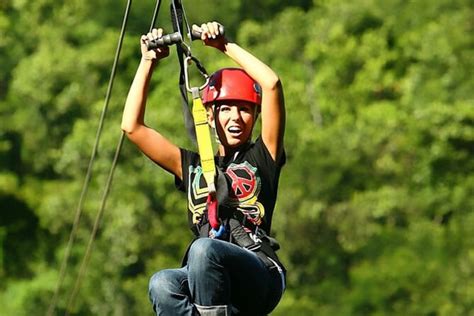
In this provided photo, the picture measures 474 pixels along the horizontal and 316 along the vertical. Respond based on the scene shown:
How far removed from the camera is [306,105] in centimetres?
4178

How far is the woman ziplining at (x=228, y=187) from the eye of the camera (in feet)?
21.4

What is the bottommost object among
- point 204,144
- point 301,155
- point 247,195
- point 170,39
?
point 301,155

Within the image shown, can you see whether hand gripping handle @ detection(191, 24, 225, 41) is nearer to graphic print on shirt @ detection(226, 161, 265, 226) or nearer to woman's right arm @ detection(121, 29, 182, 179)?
woman's right arm @ detection(121, 29, 182, 179)

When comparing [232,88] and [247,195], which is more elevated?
[232,88]

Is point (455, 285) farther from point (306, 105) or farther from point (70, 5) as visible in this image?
point (70, 5)

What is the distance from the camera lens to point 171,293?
6613 mm

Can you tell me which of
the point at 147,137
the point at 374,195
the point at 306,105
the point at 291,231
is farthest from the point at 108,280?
the point at 147,137

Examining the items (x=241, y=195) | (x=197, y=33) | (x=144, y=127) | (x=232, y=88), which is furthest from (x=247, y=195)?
(x=197, y=33)

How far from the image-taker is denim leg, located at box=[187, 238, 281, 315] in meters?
6.46

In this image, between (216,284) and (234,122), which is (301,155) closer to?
(234,122)

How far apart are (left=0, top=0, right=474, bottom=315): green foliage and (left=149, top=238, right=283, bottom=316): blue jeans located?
77.7ft

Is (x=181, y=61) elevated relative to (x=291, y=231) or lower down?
elevated

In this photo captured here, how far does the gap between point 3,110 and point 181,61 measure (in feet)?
118

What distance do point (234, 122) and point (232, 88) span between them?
132 millimetres
